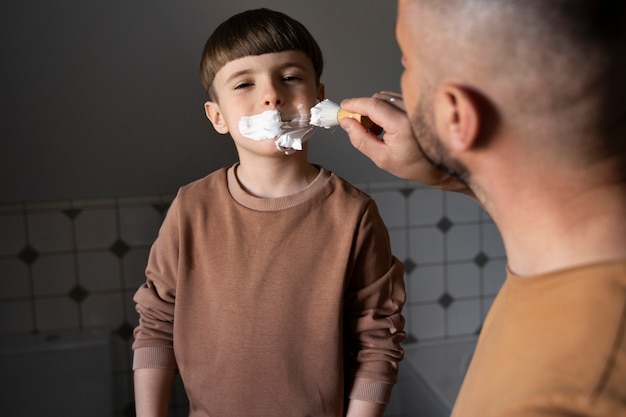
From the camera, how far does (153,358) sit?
1168 millimetres

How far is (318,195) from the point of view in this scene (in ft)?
3.74

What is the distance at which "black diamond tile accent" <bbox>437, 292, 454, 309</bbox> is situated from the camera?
195cm

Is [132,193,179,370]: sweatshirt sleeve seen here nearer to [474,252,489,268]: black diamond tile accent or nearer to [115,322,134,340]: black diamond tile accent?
[115,322,134,340]: black diamond tile accent

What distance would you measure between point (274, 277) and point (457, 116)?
619mm

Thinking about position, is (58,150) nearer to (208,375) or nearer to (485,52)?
(208,375)

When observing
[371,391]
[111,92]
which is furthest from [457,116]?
[111,92]

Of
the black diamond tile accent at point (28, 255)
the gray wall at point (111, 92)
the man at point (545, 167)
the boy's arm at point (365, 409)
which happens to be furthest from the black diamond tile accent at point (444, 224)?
the man at point (545, 167)

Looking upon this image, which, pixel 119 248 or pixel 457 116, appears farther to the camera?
pixel 119 248

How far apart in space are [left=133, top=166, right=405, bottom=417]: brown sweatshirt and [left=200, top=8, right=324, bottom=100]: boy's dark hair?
0.24 metres

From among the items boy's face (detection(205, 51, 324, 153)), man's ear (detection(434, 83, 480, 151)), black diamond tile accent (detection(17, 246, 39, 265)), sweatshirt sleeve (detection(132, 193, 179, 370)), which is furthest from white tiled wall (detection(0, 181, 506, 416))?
man's ear (detection(434, 83, 480, 151))

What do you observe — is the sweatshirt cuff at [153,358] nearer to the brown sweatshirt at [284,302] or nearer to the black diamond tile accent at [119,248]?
the brown sweatshirt at [284,302]

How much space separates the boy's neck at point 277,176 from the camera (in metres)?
1.15

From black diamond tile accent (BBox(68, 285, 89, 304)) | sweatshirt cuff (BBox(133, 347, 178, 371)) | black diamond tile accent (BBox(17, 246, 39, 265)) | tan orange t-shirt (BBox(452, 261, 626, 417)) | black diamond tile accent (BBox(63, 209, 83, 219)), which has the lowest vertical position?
black diamond tile accent (BBox(68, 285, 89, 304))

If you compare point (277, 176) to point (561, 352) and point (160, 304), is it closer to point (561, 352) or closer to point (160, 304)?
point (160, 304)
